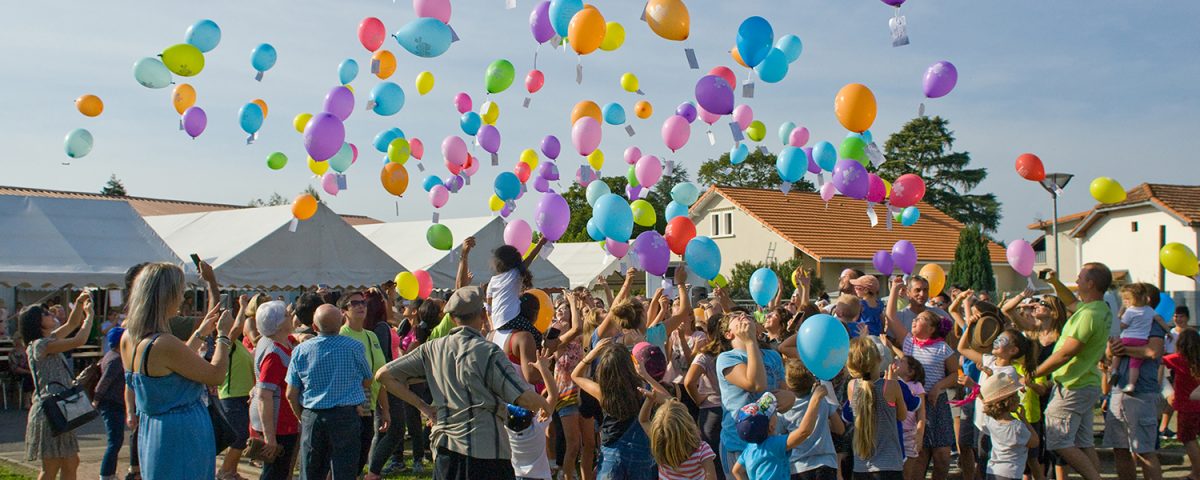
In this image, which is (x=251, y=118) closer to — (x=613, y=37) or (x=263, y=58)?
(x=263, y=58)

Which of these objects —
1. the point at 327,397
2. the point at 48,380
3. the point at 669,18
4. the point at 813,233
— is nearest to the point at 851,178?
the point at 669,18

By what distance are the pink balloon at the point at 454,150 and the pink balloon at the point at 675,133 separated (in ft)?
7.94

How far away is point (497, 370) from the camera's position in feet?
12.4

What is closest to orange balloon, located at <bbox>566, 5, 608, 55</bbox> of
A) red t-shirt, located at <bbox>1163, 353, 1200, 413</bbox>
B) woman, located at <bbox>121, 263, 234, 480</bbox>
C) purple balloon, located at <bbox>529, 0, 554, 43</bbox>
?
purple balloon, located at <bbox>529, 0, 554, 43</bbox>

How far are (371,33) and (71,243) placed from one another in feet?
19.0

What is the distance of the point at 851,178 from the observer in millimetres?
9133

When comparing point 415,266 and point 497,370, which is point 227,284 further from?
point 497,370

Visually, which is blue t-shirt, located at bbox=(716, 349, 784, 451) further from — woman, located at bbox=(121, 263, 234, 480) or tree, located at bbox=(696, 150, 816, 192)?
tree, located at bbox=(696, 150, 816, 192)

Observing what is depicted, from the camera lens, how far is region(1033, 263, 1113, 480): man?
5.76 metres

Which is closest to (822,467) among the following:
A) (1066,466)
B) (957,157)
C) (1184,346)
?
(1066,466)

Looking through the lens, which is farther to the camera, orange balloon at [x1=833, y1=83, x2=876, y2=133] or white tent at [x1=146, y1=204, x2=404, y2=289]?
white tent at [x1=146, y1=204, x2=404, y2=289]

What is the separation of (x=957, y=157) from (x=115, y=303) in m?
48.8

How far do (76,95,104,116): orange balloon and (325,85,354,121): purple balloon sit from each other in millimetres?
3362

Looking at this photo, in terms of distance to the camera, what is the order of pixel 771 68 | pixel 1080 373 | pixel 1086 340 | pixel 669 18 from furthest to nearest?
pixel 771 68 → pixel 669 18 → pixel 1080 373 → pixel 1086 340
